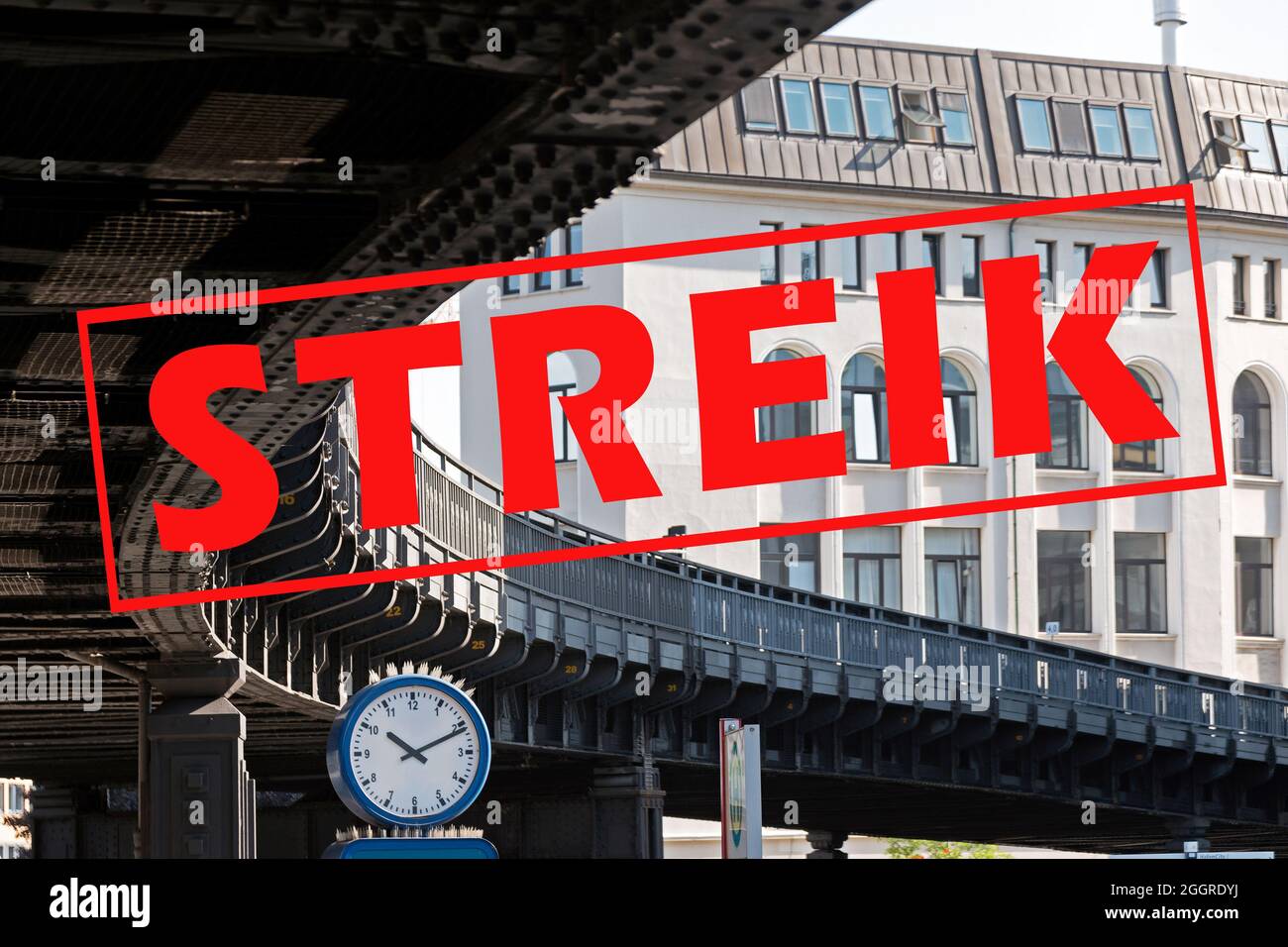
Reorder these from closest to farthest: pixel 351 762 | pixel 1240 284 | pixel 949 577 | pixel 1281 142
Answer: pixel 351 762 → pixel 949 577 → pixel 1240 284 → pixel 1281 142

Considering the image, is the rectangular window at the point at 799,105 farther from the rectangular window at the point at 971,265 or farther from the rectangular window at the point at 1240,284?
the rectangular window at the point at 1240,284

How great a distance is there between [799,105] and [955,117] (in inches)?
201

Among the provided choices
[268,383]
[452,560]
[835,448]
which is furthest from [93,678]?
[835,448]

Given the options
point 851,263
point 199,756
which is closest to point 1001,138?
point 851,263

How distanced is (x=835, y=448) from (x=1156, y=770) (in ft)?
47.7

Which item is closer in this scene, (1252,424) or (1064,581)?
(1064,581)

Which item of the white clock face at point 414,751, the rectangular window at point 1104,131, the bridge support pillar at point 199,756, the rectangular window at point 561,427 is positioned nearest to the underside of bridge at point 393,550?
the bridge support pillar at point 199,756

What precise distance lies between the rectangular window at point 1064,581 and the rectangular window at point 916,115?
12.4 meters

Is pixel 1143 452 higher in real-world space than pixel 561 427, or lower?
lower

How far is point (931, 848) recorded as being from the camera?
6550 centimetres

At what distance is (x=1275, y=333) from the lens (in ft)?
240

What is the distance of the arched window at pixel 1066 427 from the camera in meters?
72.2

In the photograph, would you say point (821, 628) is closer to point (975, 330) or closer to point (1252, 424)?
point (975, 330)
